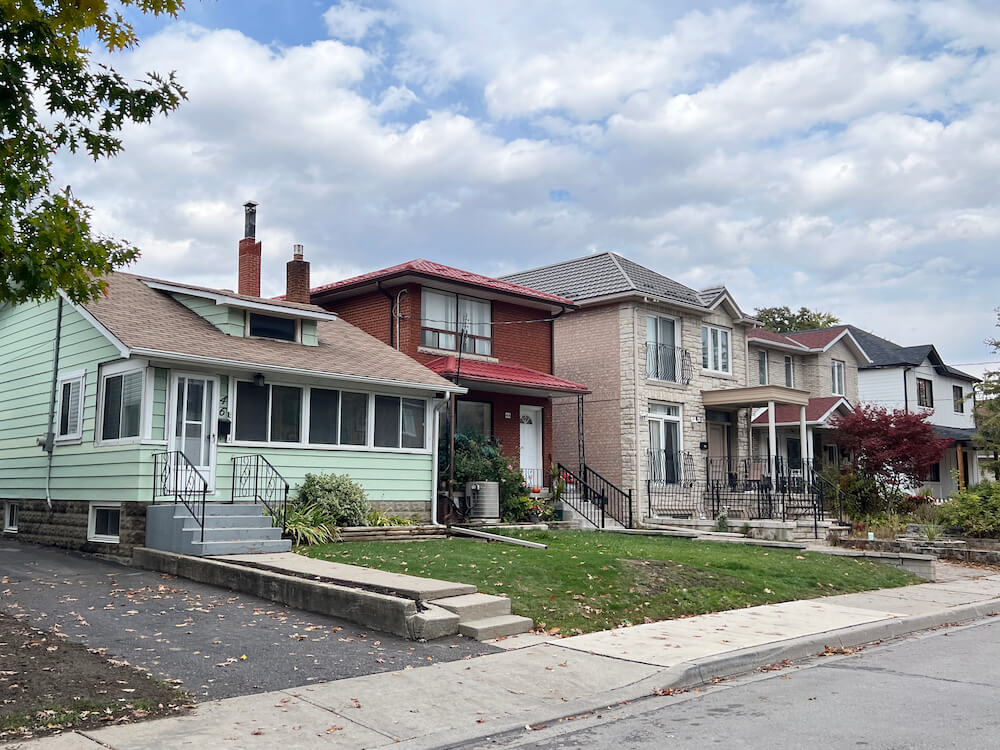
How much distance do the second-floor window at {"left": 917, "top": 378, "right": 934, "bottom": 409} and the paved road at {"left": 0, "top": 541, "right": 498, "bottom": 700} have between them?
36770 mm

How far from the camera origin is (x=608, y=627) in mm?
10344

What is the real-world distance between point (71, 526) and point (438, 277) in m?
10.4

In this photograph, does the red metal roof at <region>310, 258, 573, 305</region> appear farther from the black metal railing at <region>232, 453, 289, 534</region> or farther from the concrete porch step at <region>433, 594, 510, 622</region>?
the concrete porch step at <region>433, 594, 510, 622</region>

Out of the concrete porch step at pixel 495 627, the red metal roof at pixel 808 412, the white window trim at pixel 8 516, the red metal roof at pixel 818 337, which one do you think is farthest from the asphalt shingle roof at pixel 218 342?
the red metal roof at pixel 818 337

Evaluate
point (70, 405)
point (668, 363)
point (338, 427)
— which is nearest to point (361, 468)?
point (338, 427)

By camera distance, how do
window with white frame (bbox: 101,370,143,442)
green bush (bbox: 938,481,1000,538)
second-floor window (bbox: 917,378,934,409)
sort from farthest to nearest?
1. second-floor window (bbox: 917,378,934,409)
2. green bush (bbox: 938,481,1000,538)
3. window with white frame (bbox: 101,370,143,442)

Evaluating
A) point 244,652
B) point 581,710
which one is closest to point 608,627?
point 581,710

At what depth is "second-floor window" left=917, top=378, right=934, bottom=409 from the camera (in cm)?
4138

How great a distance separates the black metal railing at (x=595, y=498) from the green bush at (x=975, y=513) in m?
7.96

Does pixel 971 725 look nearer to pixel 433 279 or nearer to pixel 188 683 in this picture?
pixel 188 683

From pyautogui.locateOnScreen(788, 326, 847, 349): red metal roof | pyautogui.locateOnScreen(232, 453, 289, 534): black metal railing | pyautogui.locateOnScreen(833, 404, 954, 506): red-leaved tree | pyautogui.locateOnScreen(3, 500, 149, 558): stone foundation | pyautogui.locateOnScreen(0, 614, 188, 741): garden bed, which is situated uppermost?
pyautogui.locateOnScreen(788, 326, 847, 349): red metal roof

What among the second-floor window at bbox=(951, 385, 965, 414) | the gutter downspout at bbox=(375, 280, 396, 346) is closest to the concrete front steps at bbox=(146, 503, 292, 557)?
the gutter downspout at bbox=(375, 280, 396, 346)

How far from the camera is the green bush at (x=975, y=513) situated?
20.5 m

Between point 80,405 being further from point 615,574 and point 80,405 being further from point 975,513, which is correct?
point 975,513
